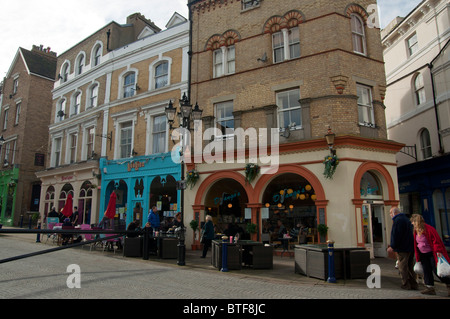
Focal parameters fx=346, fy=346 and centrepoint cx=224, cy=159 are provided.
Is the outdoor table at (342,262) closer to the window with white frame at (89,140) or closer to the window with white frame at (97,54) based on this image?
the window with white frame at (89,140)

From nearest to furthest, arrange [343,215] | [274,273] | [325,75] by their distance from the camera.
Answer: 1. [274,273]
2. [343,215]
3. [325,75]

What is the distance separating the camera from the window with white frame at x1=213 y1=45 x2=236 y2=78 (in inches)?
671

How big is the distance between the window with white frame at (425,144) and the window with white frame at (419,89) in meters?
1.76

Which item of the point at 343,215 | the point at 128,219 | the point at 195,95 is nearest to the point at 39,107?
the point at 128,219

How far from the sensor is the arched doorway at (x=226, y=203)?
17.0 m

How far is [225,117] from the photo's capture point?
16.7 m

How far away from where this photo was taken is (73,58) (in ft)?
84.1

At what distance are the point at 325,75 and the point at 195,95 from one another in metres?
6.62

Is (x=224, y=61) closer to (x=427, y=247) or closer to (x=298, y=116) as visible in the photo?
(x=298, y=116)

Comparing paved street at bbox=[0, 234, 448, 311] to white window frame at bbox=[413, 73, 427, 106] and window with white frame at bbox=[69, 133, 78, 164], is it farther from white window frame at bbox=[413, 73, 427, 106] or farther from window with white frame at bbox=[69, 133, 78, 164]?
window with white frame at bbox=[69, 133, 78, 164]

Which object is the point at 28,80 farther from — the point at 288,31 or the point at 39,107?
the point at 288,31
